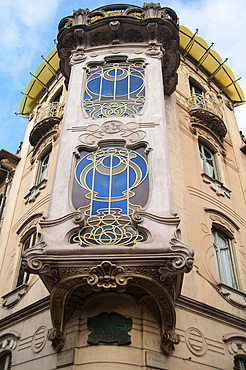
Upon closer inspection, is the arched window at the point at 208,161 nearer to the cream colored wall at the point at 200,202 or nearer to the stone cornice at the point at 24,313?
the cream colored wall at the point at 200,202

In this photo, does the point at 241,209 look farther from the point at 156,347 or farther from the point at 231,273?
the point at 156,347

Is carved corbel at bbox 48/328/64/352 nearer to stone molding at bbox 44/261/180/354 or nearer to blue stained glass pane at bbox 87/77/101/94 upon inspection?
stone molding at bbox 44/261/180/354

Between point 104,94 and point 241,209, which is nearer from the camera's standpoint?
point 104,94

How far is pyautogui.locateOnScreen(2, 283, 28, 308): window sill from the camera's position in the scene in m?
12.2

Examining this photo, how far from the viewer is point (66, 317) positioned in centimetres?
952

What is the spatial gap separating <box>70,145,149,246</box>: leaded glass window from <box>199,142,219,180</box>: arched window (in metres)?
4.69

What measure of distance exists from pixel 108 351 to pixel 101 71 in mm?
8428

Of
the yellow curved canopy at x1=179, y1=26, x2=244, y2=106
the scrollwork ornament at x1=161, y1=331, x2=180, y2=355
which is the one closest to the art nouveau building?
the scrollwork ornament at x1=161, y1=331, x2=180, y2=355

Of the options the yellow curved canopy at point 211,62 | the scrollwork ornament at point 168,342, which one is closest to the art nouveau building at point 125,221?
the scrollwork ornament at point 168,342

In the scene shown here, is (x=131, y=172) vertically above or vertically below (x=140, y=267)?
above

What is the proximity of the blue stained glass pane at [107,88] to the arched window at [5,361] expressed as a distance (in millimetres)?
7579

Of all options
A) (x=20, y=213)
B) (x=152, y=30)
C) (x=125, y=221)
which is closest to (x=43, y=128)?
(x=20, y=213)

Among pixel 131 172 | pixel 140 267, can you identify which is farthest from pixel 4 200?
pixel 140 267

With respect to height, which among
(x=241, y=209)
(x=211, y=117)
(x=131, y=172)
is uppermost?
(x=211, y=117)
